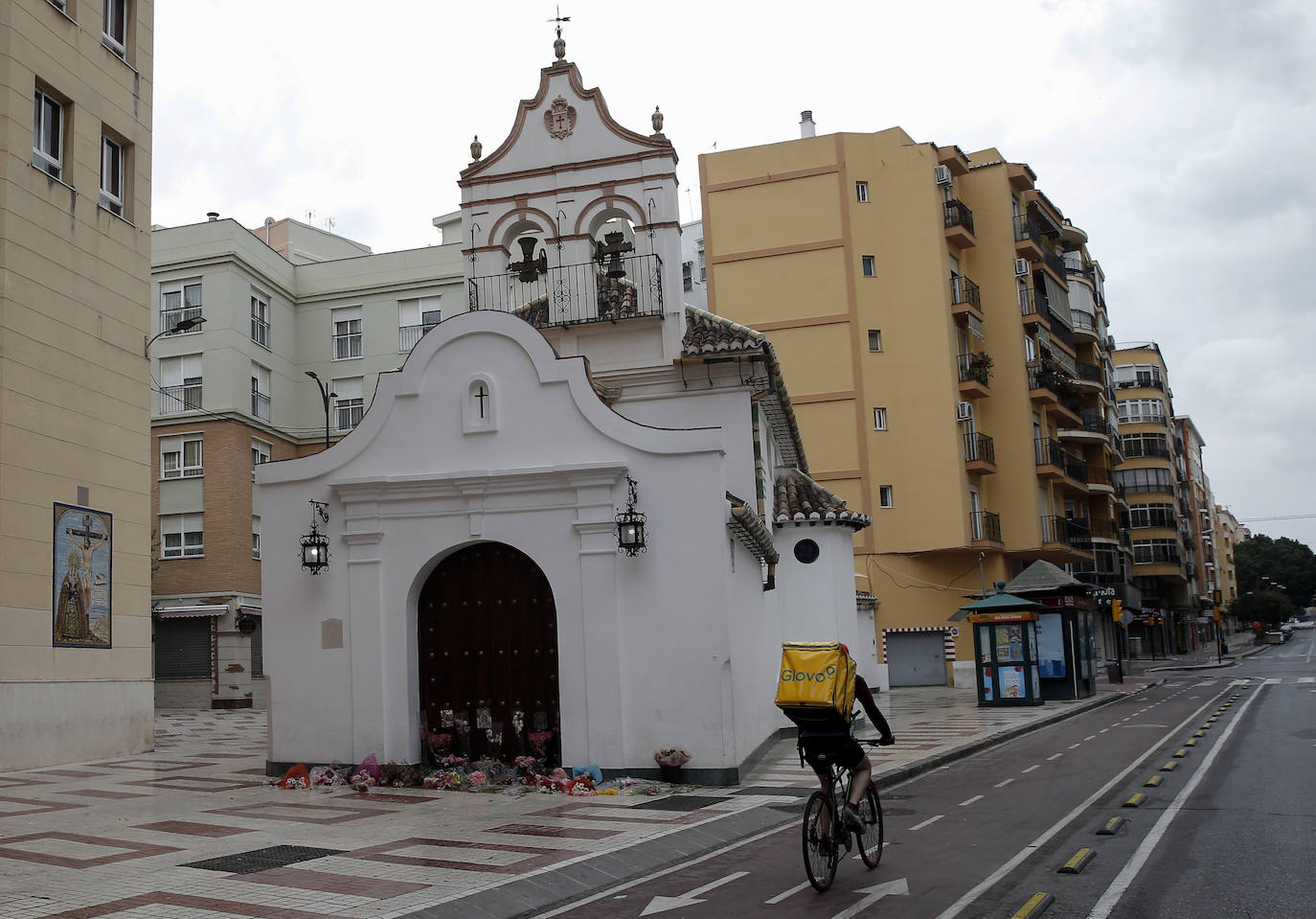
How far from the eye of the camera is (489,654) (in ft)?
51.0

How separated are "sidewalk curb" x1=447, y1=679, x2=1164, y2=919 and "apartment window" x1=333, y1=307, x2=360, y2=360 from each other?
113 ft

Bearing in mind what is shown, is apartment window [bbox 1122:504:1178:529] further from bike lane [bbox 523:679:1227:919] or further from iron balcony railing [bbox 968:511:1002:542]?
bike lane [bbox 523:679:1227:919]

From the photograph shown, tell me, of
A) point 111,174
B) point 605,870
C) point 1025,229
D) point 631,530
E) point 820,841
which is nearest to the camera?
point 820,841

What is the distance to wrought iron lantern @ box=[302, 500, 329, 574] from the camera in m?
15.6

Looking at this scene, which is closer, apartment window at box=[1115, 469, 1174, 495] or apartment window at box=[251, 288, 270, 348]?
apartment window at box=[251, 288, 270, 348]

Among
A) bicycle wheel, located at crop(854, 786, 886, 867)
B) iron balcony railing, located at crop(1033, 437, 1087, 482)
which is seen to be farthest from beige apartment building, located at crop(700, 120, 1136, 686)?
bicycle wheel, located at crop(854, 786, 886, 867)

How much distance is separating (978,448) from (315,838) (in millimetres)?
36332

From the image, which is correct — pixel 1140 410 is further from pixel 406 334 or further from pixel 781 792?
pixel 781 792

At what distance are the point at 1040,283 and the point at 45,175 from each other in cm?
4278

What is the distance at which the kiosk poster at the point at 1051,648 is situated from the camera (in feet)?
98.6

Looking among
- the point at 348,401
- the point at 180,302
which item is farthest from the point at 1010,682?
the point at 180,302

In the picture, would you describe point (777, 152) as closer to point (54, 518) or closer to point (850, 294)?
point (850, 294)

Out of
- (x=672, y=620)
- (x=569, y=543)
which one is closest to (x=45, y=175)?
(x=569, y=543)

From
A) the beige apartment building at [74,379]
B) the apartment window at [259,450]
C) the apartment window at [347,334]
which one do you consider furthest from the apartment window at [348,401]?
the beige apartment building at [74,379]
